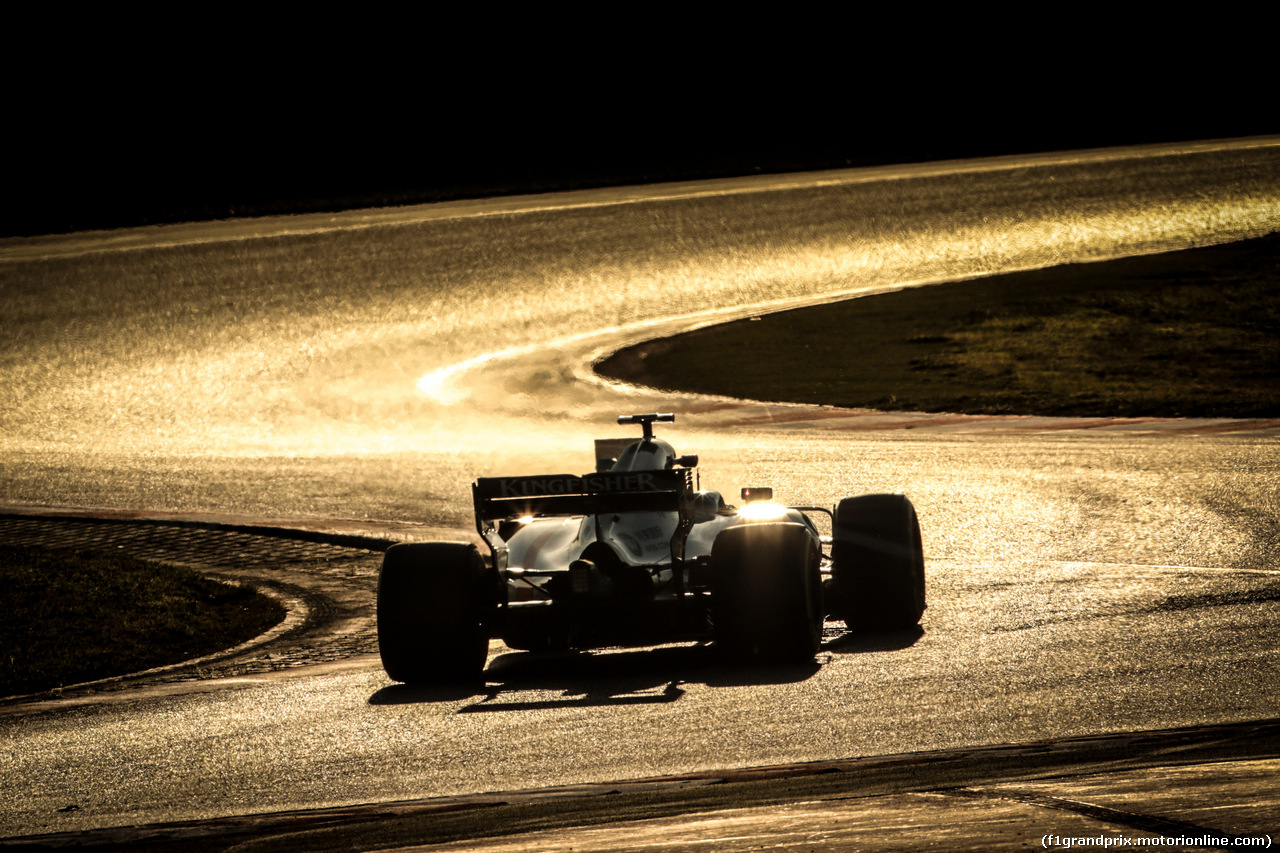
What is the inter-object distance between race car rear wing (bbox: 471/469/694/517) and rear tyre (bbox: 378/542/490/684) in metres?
0.30

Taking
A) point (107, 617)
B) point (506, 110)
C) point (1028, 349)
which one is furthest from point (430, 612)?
point (506, 110)

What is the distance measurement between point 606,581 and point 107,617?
12.9 feet

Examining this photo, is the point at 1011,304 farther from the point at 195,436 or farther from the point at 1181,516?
the point at 1181,516

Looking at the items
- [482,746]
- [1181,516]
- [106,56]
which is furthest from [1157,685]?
[106,56]

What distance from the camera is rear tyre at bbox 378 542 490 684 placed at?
7.80m

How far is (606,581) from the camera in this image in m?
7.73

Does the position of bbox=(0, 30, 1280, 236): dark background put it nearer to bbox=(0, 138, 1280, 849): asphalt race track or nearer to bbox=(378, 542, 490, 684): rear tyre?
bbox=(0, 138, 1280, 849): asphalt race track

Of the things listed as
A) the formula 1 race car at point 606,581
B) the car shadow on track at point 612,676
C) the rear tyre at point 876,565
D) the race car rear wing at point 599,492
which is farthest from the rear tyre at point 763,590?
the rear tyre at point 876,565

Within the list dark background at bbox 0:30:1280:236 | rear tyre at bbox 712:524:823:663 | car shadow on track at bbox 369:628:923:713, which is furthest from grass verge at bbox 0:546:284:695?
dark background at bbox 0:30:1280:236

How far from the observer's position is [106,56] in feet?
134

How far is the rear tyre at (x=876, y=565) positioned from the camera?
8508mm

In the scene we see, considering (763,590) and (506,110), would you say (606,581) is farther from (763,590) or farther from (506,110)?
(506,110)

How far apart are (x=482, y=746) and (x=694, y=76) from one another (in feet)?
134

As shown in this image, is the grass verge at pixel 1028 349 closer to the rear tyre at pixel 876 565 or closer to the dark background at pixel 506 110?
the rear tyre at pixel 876 565
